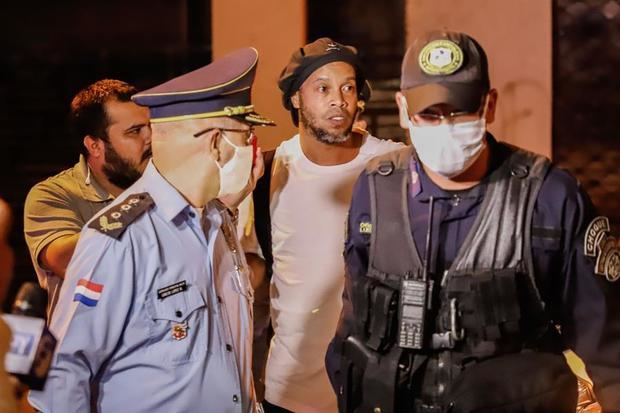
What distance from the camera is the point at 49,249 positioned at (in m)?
4.73

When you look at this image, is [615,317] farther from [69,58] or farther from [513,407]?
[69,58]

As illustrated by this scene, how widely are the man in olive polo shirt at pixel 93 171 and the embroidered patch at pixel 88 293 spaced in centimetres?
142

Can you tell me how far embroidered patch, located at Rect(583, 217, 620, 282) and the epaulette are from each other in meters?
1.32

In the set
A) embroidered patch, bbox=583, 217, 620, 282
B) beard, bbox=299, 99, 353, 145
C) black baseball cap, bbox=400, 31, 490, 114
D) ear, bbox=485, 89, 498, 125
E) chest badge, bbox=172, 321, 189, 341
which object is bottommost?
chest badge, bbox=172, 321, 189, 341

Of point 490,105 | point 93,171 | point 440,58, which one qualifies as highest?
point 440,58

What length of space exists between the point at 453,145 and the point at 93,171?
2.03m

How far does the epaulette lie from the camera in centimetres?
347

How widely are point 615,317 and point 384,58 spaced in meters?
3.86

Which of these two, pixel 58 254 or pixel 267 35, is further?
pixel 267 35

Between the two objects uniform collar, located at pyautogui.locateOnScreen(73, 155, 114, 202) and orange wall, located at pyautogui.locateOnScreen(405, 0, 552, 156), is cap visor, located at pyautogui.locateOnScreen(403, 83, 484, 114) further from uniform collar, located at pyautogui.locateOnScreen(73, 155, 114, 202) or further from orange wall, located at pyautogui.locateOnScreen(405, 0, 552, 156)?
orange wall, located at pyautogui.locateOnScreen(405, 0, 552, 156)

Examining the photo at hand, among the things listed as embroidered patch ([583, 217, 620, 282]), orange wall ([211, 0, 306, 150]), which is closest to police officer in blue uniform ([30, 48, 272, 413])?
embroidered patch ([583, 217, 620, 282])

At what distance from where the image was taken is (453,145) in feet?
11.5

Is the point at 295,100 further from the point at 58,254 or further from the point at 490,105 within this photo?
the point at 490,105

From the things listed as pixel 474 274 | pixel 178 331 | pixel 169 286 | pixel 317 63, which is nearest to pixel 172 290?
pixel 169 286
